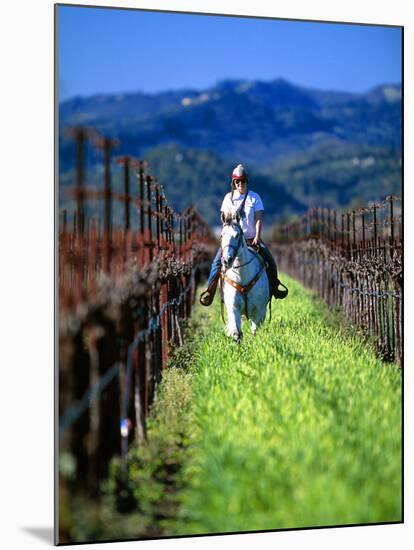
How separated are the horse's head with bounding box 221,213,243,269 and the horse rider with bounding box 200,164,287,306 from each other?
5cm

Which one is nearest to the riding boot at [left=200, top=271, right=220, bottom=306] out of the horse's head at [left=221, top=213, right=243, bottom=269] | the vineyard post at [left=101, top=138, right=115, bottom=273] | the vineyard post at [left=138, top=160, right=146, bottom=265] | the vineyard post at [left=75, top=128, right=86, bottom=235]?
the horse's head at [left=221, top=213, right=243, bottom=269]

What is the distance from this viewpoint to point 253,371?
750 cm

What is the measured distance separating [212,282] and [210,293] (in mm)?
130

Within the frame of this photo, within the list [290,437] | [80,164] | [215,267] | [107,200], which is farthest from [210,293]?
[80,164]

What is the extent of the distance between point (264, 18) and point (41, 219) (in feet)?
A: 6.35

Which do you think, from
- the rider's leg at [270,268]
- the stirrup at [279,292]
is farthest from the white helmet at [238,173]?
the stirrup at [279,292]

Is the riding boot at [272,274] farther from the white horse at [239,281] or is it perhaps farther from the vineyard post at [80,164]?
the vineyard post at [80,164]

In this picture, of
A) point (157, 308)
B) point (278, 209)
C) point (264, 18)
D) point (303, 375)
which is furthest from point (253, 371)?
point (278, 209)

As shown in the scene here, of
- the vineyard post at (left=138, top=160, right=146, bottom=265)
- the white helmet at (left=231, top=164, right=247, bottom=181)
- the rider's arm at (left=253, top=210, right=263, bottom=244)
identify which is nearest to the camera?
the vineyard post at (left=138, top=160, right=146, bottom=265)

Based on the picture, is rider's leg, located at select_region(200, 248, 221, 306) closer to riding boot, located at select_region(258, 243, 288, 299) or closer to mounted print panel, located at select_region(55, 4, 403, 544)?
mounted print panel, located at select_region(55, 4, 403, 544)

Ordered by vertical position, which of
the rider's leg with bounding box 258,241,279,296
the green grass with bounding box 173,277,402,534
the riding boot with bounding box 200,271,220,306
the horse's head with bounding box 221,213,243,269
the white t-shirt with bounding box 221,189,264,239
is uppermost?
the white t-shirt with bounding box 221,189,264,239

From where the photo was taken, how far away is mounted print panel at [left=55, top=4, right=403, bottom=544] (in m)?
6.31

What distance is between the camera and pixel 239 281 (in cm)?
871

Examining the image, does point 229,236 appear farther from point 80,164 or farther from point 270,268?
point 80,164
